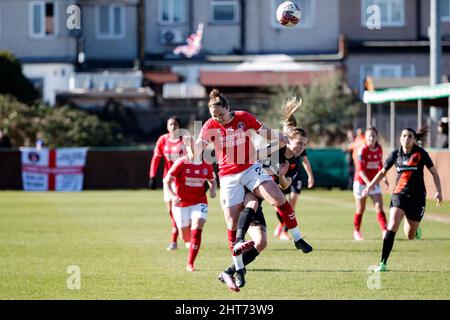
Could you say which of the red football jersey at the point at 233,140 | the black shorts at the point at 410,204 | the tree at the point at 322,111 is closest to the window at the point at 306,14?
the tree at the point at 322,111

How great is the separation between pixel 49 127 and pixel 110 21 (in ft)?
41.6

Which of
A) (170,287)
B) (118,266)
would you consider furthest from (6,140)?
(170,287)

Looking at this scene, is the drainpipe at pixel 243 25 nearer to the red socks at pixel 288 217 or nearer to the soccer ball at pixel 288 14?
the soccer ball at pixel 288 14

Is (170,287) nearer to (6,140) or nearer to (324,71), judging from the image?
(6,140)

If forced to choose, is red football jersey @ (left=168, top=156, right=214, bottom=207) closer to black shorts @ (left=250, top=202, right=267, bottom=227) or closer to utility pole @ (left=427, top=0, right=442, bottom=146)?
black shorts @ (left=250, top=202, right=267, bottom=227)

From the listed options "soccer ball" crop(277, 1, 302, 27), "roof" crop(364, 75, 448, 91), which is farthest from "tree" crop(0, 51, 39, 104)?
"soccer ball" crop(277, 1, 302, 27)

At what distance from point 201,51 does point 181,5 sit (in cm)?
253

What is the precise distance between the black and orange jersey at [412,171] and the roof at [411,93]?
45.0ft

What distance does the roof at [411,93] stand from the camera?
29.3 metres

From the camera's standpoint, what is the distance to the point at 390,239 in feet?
48.8

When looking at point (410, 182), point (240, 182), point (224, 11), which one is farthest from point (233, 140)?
point (224, 11)

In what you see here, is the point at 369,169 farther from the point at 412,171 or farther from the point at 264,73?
the point at 264,73

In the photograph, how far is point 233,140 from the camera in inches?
518
